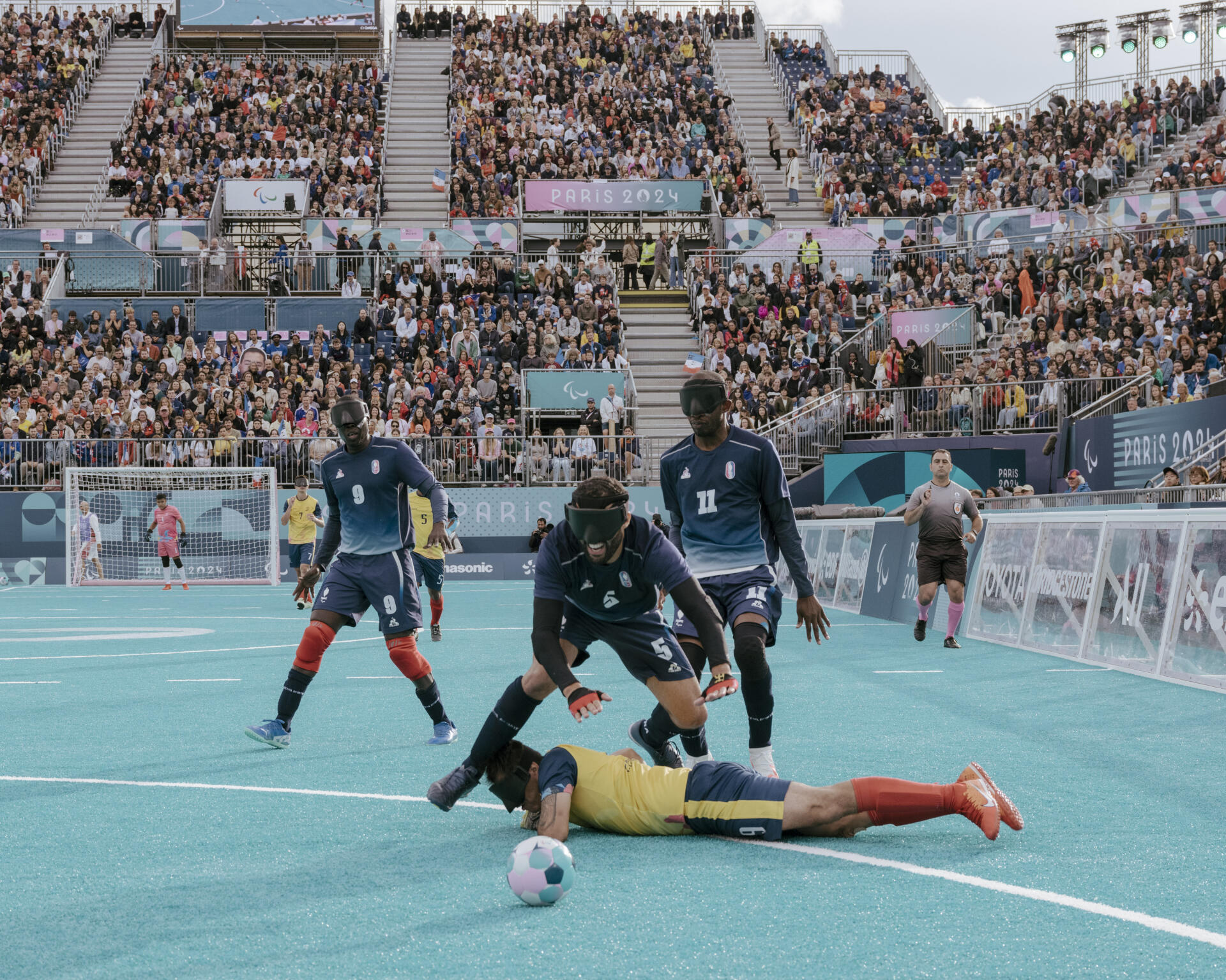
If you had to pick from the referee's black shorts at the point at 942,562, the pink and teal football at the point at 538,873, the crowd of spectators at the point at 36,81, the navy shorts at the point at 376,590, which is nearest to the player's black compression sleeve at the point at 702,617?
the pink and teal football at the point at 538,873

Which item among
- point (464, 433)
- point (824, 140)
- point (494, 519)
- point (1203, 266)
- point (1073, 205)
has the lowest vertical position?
point (494, 519)

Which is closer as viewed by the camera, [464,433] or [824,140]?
[464,433]

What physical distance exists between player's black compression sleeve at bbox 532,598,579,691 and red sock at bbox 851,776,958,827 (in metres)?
1.24

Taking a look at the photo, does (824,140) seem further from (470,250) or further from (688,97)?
(470,250)

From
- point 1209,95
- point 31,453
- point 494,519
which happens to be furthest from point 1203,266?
point 31,453

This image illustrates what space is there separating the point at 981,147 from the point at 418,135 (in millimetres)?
18520

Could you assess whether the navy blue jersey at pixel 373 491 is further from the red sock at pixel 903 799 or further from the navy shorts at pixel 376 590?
the red sock at pixel 903 799

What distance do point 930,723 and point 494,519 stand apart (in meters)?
20.4

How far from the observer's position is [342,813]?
6145mm

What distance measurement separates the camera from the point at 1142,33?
42.5m

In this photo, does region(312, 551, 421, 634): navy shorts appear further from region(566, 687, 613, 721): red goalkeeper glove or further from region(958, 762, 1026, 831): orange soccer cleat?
region(958, 762, 1026, 831): orange soccer cleat

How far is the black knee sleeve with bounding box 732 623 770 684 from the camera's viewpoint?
6.47 meters

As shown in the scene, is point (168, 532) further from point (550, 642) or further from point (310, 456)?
point (550, 642)

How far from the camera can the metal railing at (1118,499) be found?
611 inches
